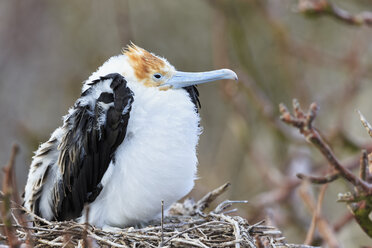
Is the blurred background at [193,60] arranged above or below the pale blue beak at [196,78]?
above

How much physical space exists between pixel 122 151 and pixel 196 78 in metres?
0.50

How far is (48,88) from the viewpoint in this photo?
23.7 feet

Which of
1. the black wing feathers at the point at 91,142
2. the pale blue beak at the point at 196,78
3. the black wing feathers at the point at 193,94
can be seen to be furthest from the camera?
the black wing feathers at the point at 193,94

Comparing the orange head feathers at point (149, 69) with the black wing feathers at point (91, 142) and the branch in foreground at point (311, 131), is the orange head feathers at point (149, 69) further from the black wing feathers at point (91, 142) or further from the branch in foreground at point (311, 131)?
the branch in foreground at point (311, 131)

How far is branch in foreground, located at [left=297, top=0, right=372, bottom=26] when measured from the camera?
Answer: 121 inches

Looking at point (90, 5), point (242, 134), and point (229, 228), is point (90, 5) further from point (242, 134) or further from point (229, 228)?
point (229, 228)

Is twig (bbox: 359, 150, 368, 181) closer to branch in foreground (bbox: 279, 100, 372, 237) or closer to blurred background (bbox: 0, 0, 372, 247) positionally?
branch in foreground (bbox: 279, 100, 372, 237)

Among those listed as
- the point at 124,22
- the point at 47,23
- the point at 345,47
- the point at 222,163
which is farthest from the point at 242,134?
the point at 47,23

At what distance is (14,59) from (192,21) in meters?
2.17

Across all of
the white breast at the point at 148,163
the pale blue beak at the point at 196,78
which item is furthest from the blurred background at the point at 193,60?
the white breast at the point at 148,163

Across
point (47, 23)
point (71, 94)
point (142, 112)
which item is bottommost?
point (142, 112)

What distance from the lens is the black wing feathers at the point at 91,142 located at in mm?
2564

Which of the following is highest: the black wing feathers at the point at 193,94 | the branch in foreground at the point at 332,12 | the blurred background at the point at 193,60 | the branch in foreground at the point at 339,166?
the blurred background at the point at 193,60

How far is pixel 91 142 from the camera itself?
257cm
